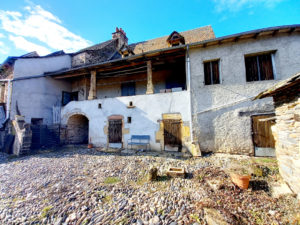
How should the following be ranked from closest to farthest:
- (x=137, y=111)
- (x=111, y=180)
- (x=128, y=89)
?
(x=111, y=180) < (x=137, y=111) < (x=128, y=89)

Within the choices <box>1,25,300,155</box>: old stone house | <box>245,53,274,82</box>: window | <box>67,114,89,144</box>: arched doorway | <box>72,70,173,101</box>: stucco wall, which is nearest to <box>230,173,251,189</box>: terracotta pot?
<box>1,25,300,155</box>: old stone house

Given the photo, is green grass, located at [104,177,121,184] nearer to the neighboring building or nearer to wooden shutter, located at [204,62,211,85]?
the neighboring building

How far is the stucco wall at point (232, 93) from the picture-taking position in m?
5.90

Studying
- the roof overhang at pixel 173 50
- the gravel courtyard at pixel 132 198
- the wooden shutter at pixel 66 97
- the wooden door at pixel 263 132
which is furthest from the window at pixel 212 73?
the wooden shutter at pixel 66 97

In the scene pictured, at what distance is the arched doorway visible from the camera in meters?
9.84

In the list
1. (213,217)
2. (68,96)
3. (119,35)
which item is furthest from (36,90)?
(213,217)

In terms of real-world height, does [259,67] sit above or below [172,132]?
above

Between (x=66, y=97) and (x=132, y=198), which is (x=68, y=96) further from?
(x=132, y=198)

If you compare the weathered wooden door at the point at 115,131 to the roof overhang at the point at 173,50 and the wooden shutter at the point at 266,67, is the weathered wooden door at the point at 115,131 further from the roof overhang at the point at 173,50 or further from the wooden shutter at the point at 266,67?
the wooden shutter at the point at 266,67

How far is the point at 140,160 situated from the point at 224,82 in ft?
18.7

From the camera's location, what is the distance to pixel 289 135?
3232 millimetres

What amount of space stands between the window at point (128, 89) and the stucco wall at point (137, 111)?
214cm

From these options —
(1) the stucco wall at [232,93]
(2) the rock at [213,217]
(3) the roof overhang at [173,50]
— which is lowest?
(2) the rock at [213,217]

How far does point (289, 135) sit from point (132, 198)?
14.2ft
